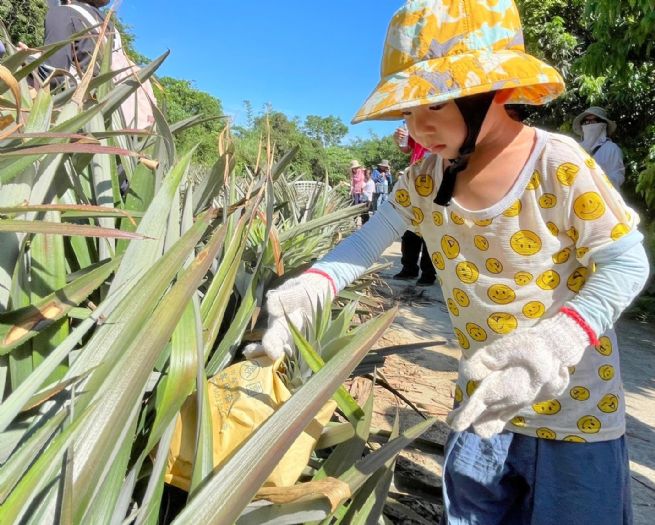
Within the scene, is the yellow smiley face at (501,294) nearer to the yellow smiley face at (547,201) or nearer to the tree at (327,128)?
the yellow smiley face at (547,201)

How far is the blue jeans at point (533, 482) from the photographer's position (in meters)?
1.01

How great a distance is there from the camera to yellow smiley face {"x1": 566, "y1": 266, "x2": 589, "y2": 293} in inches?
39.0

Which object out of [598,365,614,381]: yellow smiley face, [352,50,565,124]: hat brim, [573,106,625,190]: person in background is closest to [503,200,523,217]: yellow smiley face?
[352,50,565,124]: hat brim

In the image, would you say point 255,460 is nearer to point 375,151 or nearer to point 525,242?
point 525,242

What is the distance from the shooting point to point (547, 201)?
0.95 metres

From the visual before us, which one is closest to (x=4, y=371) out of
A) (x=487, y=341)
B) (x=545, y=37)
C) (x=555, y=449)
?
(x=487, y=341)

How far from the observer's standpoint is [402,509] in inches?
54.4

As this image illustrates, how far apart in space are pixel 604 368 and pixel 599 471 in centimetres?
20

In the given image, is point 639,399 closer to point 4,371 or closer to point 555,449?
point 555,449

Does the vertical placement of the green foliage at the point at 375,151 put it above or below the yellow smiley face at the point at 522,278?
above

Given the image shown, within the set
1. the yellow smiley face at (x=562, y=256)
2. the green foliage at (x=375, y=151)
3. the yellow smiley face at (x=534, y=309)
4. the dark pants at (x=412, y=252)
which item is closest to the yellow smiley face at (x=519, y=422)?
the yellow smiley face at (x=534, y=309)

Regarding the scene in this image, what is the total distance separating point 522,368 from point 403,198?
0.53m

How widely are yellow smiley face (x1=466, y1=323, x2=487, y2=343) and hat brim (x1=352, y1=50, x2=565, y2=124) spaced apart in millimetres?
479

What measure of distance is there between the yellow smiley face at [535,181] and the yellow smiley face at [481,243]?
0.41ft
